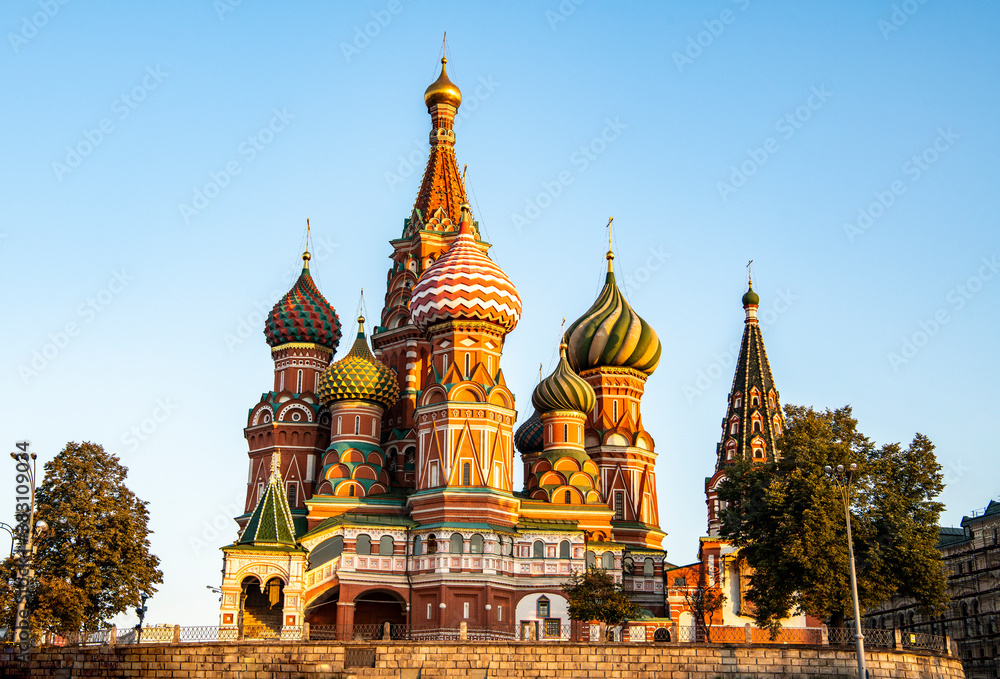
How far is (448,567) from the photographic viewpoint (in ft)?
146

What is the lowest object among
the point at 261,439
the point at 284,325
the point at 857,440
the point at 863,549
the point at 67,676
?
the point at 67,676

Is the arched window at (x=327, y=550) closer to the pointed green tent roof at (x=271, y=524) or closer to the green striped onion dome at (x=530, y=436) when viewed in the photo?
the pointed green tent roof at (x=271, y=524)

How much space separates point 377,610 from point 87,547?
1223 centimetres

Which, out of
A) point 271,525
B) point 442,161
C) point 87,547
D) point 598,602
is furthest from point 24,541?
point 442,161

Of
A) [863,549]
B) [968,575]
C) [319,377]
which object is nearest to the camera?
[863,549]

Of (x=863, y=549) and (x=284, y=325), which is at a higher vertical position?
(x=284, y=325)

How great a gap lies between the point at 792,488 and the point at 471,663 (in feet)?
35.8

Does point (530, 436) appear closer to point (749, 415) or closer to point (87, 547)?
point (749, 415)

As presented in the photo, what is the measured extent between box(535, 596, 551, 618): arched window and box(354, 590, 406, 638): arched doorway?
504 cm

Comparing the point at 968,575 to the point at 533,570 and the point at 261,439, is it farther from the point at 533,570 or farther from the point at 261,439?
the point at 261,439

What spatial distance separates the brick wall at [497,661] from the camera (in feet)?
109

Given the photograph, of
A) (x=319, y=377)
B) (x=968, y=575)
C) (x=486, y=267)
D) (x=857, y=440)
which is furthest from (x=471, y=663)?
(x=968, y=575)

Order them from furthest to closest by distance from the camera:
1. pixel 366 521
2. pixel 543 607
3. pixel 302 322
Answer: pixel 302 322 < pixel 366 521 < pixel 543 607

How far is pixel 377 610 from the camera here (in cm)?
4694
